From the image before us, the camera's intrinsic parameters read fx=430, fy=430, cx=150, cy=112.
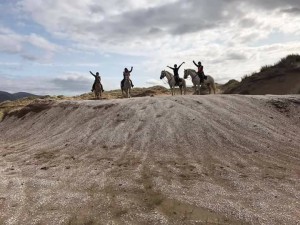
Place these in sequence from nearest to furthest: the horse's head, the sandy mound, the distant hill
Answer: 1. the sandy mound
2. the horse's head
3. the distant hill

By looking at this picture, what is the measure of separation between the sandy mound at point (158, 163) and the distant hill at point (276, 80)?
11.0 meters

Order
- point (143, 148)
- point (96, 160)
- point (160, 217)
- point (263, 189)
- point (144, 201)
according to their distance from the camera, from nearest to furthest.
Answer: point (160, 217) → point (144, 201) → point (263, 189) → point (96, 160) → point (143, 148)

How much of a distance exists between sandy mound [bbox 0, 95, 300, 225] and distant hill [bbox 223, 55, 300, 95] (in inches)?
433

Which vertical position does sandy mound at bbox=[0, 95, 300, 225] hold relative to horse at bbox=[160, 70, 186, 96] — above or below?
below

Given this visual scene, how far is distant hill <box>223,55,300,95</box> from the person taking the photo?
127 feet

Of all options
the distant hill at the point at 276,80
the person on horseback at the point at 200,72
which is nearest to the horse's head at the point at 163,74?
the person on horseback at the point at 200,72

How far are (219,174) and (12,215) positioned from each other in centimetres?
773

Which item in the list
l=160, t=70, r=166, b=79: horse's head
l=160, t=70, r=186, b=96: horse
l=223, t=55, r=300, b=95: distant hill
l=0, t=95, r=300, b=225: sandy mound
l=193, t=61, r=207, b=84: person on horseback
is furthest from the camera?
l=223, t=55, r=300, b=95: distant hill

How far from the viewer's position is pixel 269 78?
137 ft

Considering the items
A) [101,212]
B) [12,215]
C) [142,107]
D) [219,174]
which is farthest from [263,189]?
[142,107]

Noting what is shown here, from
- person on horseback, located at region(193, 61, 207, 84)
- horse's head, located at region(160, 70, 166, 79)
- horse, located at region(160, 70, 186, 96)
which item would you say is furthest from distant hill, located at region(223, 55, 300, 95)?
horse's head, located at region(160, 70, 166, 79)

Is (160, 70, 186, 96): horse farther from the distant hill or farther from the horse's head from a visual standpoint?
the distant hill

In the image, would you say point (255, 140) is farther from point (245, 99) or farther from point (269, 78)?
point (269, 78)

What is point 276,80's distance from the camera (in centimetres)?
4072
